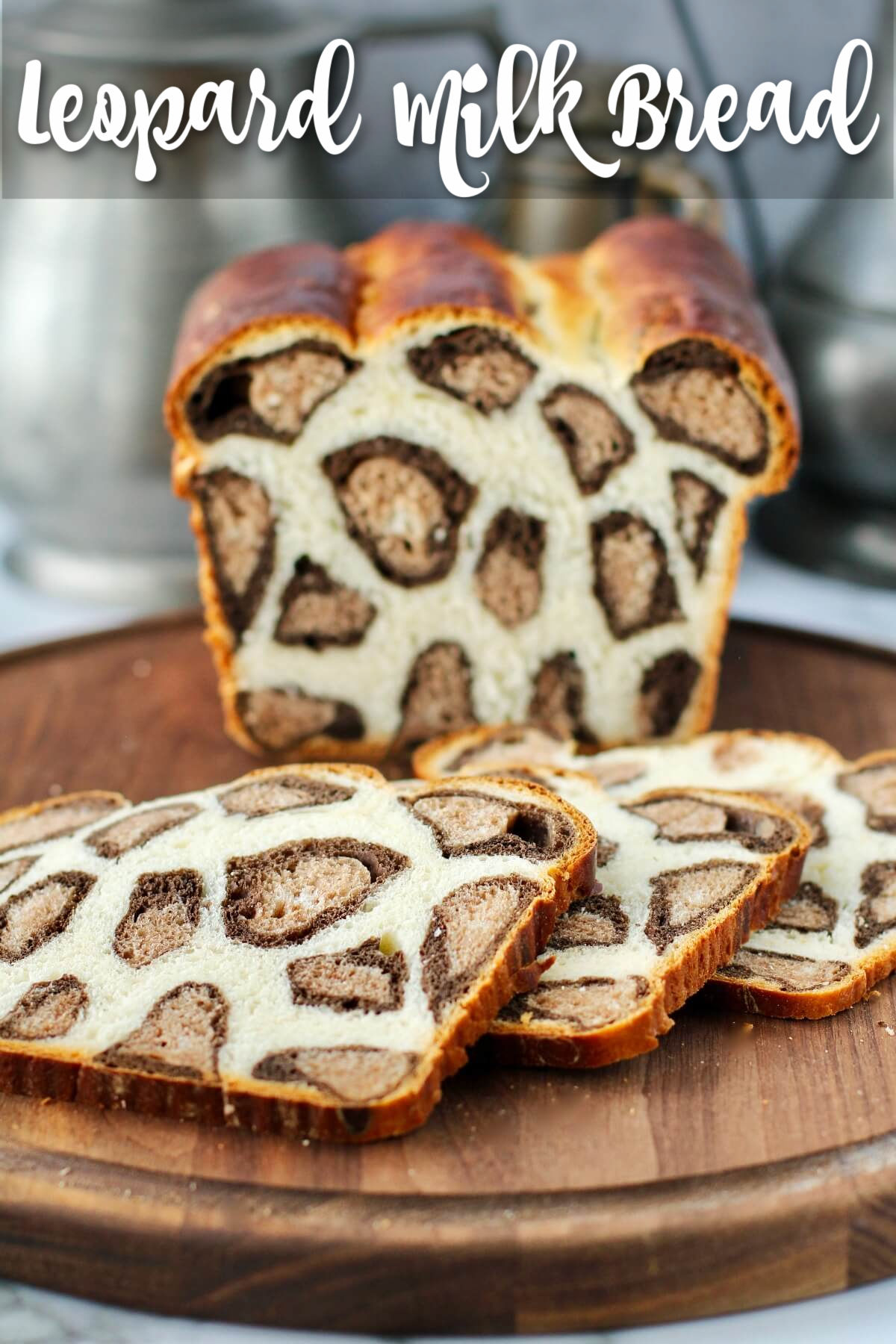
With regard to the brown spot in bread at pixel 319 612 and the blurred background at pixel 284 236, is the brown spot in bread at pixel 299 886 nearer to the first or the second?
the brown spot in bread at pixel 319 612

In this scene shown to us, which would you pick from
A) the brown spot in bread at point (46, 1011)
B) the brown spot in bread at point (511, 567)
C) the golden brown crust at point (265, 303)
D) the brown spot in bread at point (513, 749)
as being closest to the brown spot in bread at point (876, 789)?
the brown spot in bread at point (513, 749)

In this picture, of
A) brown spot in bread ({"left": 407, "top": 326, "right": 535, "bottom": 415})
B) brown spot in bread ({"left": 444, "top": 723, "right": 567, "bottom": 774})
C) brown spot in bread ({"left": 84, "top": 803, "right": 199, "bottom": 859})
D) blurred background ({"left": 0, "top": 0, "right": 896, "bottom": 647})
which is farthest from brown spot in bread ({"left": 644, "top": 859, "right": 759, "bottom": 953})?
blurred background ({"left": 0, "top": 0, "right": 896, "bottom": 647})

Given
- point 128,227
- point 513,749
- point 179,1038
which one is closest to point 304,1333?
point 179,1038

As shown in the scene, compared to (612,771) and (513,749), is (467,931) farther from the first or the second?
(513,749)

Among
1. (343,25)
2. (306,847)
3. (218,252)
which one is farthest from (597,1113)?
(343,25)

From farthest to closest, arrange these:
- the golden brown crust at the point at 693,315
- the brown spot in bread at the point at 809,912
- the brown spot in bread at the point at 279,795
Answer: the golden brown crust at the point at 693,315 < the brown spot in bread at the point at 279,795 < the brown spot in bread at the point at 809,912

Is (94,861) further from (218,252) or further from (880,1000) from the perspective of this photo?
(218,252)

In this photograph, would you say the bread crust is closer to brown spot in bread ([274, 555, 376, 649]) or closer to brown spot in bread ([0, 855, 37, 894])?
brown spot in bread ([0, 855, 37, 894])
